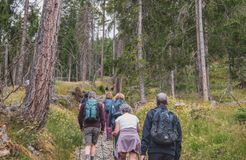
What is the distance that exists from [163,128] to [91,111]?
3925 millimetres

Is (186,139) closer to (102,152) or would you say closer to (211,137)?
(211,137)

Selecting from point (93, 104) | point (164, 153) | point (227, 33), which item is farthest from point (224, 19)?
point (164, 153)

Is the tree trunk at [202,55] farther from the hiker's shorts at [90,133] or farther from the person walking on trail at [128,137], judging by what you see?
the person walking on trail at [128,137]

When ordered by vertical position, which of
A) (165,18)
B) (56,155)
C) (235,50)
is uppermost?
(165,18)

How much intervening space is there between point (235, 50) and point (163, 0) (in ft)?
20.1

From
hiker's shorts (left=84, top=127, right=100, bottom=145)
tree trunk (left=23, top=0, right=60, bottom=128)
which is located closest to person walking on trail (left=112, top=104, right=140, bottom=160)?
hiker's shorts (left=84, top=127, right=100, bottom=145)

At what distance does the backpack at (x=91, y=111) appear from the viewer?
10234 millimetres

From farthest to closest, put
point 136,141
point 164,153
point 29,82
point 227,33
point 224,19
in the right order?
point 227,33 < point 224,19 < point 29,82 < point 136,141 < point 164,153

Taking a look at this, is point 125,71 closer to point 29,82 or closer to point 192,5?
point 192,5

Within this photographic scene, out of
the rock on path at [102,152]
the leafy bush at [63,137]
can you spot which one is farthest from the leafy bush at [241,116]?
the leafy bush at [63,137]

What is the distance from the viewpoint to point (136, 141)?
330 inches

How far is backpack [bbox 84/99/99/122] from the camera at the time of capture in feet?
33.6

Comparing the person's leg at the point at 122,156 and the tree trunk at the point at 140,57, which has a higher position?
the tree trunk at the point at 140,57

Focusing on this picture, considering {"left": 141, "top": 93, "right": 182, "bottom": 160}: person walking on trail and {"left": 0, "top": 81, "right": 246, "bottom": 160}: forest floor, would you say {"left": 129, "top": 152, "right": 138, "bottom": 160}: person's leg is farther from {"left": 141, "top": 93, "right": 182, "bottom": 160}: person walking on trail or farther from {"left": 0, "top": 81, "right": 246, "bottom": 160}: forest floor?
{"left": 0, "top": 81, "right": 246, "bottom": 160}: forest floor
